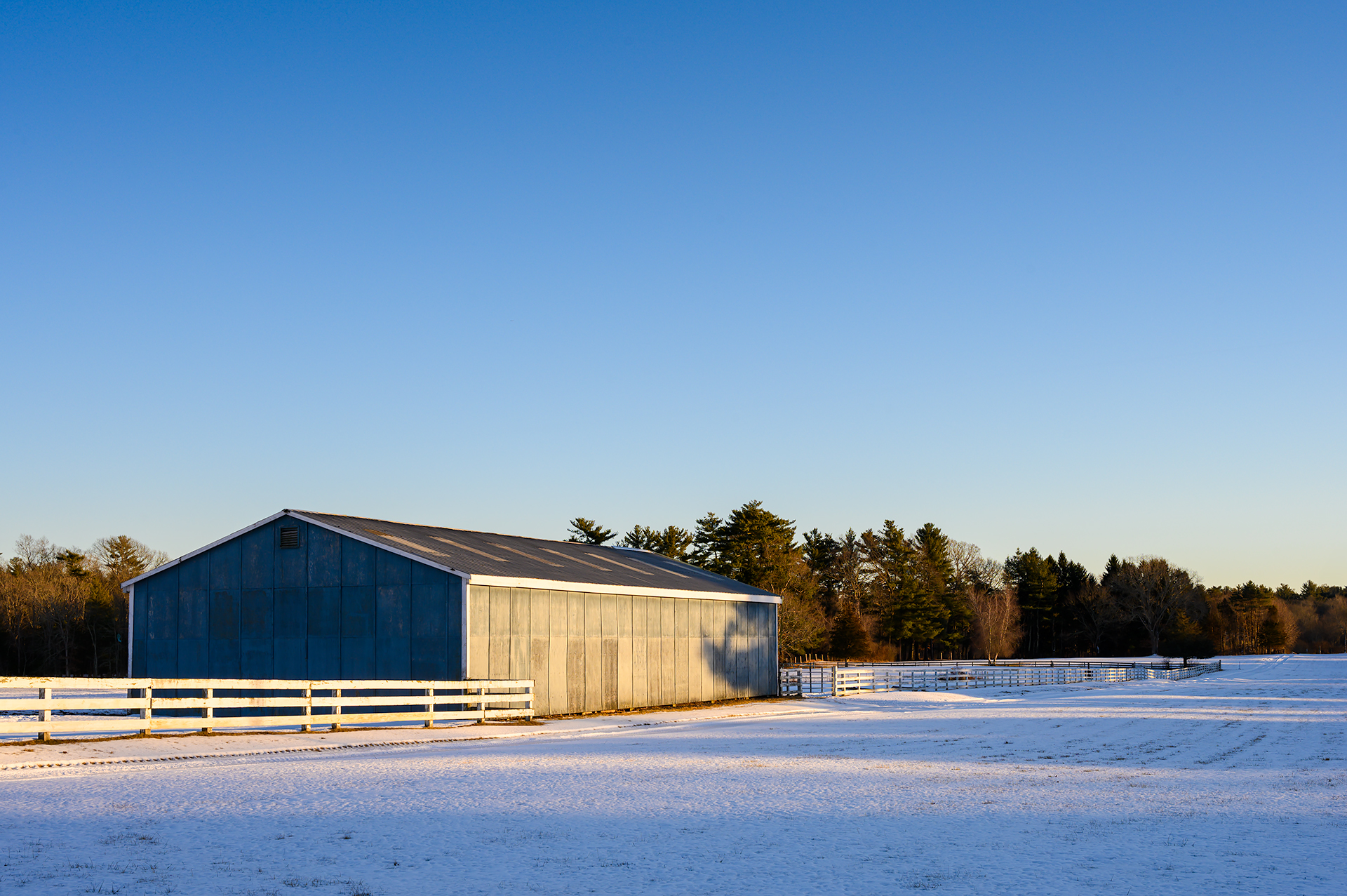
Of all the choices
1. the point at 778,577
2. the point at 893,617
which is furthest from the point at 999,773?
the point at 893,617

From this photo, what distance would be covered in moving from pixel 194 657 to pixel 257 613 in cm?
255

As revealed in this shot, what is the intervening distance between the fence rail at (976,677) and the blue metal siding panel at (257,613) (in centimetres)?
2373

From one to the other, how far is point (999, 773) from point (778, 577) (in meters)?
75.4

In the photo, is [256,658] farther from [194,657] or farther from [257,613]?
[194,657]

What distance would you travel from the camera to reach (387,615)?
31.2 metres

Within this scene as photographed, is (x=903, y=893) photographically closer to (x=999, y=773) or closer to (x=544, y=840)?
(x=544, y=840)

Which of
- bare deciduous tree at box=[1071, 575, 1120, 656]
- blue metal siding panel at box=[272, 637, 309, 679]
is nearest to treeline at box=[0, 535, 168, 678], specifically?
blue metal siding panel at box=[272, 637, 309, 679]

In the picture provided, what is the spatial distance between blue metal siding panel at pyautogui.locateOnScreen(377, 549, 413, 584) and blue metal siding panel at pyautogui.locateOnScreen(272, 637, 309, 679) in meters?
3.07

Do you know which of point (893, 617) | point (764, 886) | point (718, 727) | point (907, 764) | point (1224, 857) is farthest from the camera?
point (893, 617)

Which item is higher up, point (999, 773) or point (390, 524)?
point (390, 524)

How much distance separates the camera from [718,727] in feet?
92.6

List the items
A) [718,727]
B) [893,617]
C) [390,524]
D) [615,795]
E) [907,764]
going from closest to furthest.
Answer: [615,795]
[907,764]
[718,727]
[390,524]
[893,617]

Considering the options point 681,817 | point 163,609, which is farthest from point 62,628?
point 681,817

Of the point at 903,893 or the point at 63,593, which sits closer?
the point at 903,893
